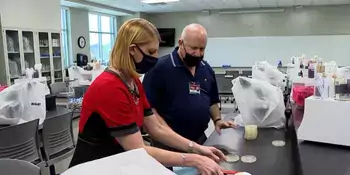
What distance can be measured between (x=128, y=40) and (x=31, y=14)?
562 centimetres

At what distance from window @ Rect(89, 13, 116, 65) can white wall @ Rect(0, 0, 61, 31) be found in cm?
275

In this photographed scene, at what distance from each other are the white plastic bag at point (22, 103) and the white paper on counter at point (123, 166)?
7.51ft

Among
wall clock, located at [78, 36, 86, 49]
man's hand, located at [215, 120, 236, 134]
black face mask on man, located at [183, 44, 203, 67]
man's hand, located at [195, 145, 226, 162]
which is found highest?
wall clock, located at [78, 36, 86, 49]

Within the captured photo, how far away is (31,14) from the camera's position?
6.15m

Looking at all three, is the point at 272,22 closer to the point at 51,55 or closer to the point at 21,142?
the point at 51,55

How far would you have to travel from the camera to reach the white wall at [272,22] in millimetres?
9891

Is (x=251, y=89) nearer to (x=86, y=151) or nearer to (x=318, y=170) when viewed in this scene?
(x=318, y=170)

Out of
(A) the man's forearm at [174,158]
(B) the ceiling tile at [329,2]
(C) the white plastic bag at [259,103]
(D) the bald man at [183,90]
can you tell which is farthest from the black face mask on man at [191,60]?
(B) the ceiling tile at [329,2]

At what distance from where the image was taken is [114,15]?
424 inches

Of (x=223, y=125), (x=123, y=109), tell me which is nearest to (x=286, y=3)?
(x=223, y=125)

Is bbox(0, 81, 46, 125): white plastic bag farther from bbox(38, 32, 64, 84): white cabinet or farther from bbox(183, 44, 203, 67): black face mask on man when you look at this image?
bbox(38, 32, 64, 84): white cabinet

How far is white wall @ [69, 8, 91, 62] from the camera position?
8.61m

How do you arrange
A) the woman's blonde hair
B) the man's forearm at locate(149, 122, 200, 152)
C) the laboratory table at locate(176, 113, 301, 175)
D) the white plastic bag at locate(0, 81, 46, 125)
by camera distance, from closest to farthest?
the woman's blonde hair → the laboratory table at locate(176, 113, 301, 175) → the man's forearm at locate(149, 122, 200, 152) → the white plastic bag at locate(0, 81, 46, 125)

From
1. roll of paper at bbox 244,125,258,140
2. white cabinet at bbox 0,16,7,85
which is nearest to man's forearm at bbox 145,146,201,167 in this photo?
roll of paper at bbox 244,125,258,140
